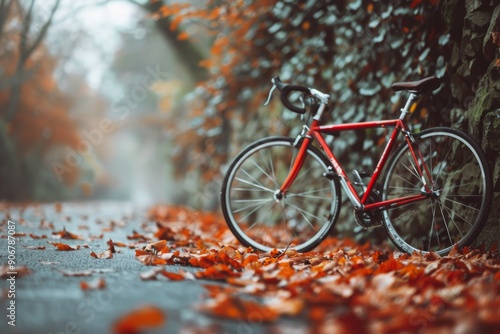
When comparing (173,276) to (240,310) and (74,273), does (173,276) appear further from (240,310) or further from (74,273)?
(240,310)

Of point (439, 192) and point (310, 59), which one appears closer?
point (439, 192)

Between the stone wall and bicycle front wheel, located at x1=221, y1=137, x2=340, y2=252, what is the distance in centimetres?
94

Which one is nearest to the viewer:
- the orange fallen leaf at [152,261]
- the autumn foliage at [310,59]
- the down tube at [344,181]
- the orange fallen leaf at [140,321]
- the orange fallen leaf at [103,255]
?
the orange fallen leaf at [140,321]

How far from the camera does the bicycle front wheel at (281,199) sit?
330 centimetres

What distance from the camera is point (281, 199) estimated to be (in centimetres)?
331

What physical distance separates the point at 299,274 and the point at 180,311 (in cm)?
76

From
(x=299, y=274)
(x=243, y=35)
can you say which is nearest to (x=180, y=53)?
(x=243, y=35)

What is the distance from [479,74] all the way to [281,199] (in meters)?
1.50

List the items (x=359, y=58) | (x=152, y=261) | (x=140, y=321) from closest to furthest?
(x=140, y=321), (x=152, y=261), (x=359, y=58)

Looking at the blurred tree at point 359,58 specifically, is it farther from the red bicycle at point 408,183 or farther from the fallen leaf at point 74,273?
the fallen leaf at point 74,273

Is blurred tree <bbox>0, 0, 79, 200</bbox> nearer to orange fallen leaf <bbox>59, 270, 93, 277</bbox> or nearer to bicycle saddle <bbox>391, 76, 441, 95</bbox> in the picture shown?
bicycle saddle <bbox>391, 76, 441, 95</bbox>

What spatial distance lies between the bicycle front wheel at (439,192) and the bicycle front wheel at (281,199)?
0.42 meters

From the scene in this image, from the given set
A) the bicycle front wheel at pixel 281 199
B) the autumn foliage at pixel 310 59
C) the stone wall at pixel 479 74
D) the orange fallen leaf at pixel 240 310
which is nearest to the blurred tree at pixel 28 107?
the autumn foliage at pixel 310 59

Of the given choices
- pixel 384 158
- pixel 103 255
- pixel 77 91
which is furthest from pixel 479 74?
pixel 77 91
